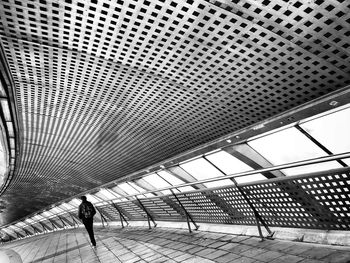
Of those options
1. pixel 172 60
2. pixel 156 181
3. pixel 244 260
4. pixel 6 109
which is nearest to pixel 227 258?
pixel 244 260

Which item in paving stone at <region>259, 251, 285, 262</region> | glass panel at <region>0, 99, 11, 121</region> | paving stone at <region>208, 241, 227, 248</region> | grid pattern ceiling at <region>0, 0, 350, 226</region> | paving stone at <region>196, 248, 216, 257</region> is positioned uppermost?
glass panel at <region>0, 99, 11, 121</region>

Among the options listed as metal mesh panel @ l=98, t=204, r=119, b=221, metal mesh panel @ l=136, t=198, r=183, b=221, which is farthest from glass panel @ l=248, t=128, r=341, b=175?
metal mesh panel @ l=98, t=204, r=119, b=221

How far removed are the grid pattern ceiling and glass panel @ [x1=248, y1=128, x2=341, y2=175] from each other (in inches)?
37.3

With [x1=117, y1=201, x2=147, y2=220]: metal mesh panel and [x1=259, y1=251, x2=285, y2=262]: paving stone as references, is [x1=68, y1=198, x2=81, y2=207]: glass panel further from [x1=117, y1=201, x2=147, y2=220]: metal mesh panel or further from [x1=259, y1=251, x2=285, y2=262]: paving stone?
[x1=259, y1=251, x2=285, y2=262]: paving stone

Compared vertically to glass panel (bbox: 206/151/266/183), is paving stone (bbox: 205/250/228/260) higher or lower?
lower

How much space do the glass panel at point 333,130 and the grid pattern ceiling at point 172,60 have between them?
2.57 feet

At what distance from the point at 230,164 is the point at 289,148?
1.80 metres

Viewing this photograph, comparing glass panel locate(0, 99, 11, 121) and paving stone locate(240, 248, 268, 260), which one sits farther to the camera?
glass panel locate(0, 99, 11, 121)

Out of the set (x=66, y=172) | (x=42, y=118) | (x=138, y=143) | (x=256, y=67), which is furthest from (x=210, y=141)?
(x=66, y=172)

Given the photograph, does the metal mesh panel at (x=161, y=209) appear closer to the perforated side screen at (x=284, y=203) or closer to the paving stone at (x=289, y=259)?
the perforated side screen at (x=284, y=203)

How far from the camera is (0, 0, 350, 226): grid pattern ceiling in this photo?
268cm

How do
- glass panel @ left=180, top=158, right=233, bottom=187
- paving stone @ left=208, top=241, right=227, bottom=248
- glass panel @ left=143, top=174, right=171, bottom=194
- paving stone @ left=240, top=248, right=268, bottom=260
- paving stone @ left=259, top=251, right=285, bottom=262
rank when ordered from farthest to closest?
glass panel @ left=143, top=174, right=171, bottom=194 < glass panel @ left=180, top=158, right=233, bottom=187 < paving stone @ left=208, top=241, right=227, bottom=248 < paving stone @ left=240, top=248, right=268, bottom=260 < paving stone @ left=259, top=251, right=285, bottom=262

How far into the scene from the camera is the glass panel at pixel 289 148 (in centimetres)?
475

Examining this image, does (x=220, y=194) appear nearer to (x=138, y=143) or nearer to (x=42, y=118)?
(x=138, y=143)
